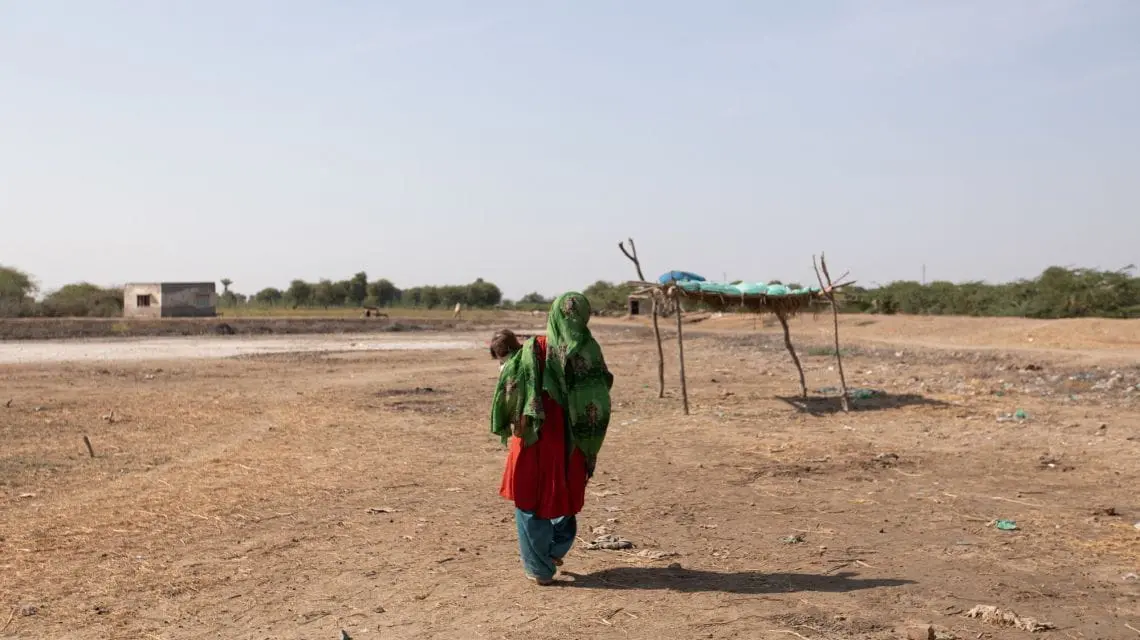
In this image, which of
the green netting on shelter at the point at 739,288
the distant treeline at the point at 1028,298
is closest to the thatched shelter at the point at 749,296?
the green netting on shelter at the point at 739,288

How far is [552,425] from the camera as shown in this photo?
5.22 metres

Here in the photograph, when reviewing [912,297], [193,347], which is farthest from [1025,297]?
[193,347]

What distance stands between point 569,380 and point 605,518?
2.18m

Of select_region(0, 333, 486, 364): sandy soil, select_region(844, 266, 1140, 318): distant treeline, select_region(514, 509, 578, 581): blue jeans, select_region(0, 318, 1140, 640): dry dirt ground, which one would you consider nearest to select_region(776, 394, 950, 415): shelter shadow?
select_region(0, 318, 1140, 640): dry dirt ground

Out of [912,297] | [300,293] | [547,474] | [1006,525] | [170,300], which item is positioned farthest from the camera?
[300,293]

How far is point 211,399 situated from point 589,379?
1185 cm

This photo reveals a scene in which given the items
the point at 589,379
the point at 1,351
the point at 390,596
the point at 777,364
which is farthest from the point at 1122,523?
the point at 1,351

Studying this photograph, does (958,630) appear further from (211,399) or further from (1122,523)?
(211,399)

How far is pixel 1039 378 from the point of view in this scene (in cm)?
1609

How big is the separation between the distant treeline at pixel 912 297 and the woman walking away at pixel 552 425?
10076 millimetres

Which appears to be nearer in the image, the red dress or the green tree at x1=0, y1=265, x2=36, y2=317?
the red dress

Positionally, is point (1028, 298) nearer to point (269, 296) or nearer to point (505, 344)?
point (505, 344)

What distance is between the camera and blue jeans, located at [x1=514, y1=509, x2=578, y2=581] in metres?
5.18

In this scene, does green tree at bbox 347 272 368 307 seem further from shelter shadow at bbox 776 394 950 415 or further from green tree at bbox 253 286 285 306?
shelter shadow at bbox 776 394 950 415
